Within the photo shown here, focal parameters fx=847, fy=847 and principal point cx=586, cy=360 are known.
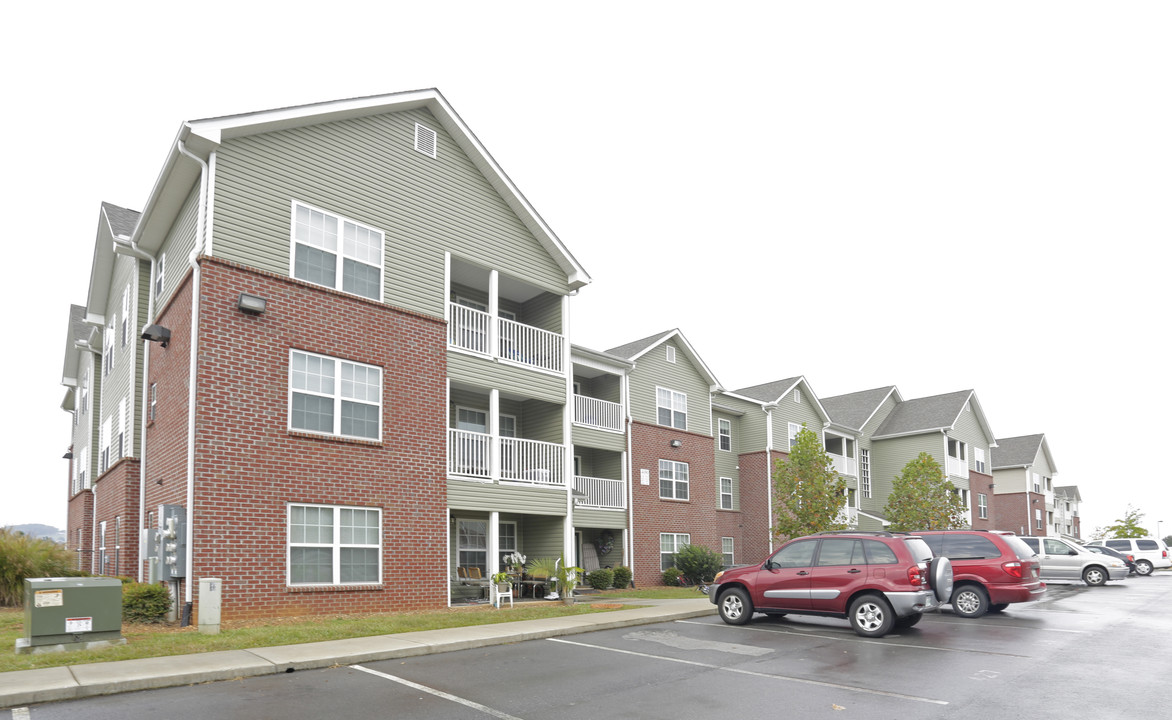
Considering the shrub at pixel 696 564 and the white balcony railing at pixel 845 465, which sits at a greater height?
the white balcony railing at pixel 845 465

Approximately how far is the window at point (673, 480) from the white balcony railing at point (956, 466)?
73.7 feet

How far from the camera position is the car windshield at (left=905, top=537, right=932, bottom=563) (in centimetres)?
1420

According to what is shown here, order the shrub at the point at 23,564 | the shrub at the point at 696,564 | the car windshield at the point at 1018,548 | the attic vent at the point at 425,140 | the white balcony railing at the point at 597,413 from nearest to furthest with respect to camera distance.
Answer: the car windshield at the point at 1018,548 → the shrub at the point at 23,564 → the attic vent at the point at 425,140 → the white balcony railing at the point at 597,413 → the shrub at the point at 696,564

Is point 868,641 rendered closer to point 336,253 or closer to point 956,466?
point 336,253

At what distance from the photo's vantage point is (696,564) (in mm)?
29422

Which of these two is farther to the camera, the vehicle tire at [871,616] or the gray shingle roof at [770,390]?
the gray shingle roof at [770,390]

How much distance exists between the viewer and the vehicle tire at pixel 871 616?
45.0ft

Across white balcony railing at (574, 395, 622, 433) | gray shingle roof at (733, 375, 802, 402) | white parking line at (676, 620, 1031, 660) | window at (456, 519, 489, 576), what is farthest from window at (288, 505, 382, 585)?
gray shingle roof at (733, 375, 802, 402)

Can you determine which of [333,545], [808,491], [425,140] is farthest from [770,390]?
[333,545]

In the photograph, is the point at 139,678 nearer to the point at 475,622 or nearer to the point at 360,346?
the point at 475,622

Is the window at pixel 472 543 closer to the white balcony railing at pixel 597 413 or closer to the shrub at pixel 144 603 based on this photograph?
→ the white balcony railing at pixel 597 413

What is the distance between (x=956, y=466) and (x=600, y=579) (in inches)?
1204

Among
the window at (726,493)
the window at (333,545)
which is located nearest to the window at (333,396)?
the window at (333,545)

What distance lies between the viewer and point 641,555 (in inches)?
1131
